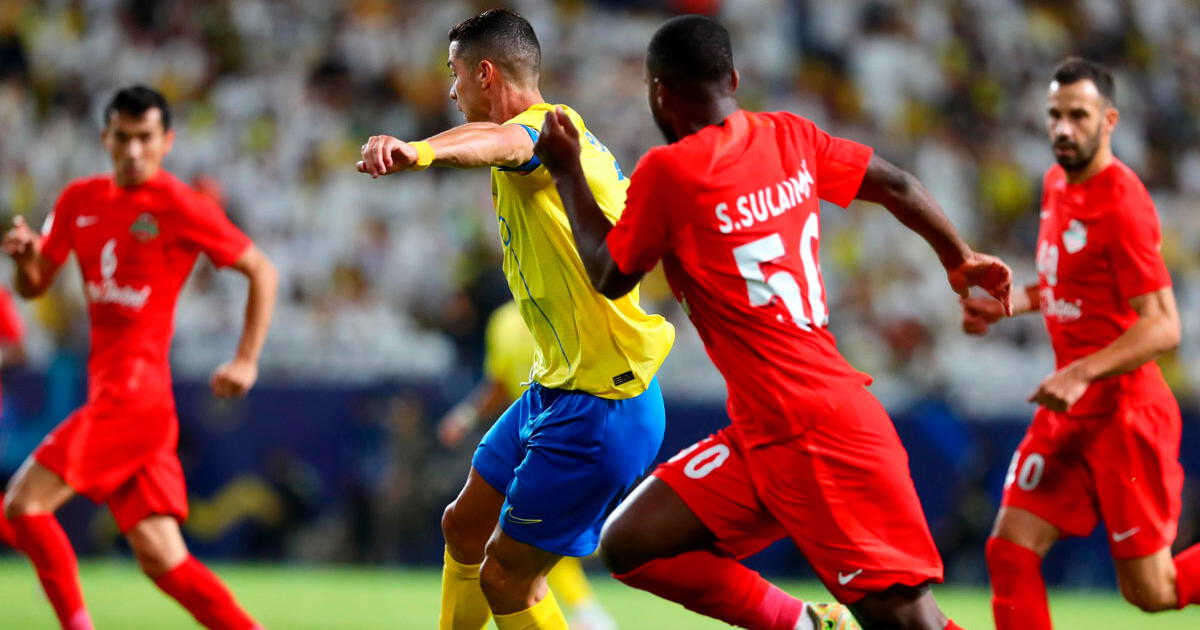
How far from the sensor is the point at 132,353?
637 cm

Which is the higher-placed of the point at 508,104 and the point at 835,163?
the point at 508,104

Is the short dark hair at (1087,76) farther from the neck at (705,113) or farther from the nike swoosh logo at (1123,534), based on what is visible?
the neck at (705,113)

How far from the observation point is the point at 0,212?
13.9 metres

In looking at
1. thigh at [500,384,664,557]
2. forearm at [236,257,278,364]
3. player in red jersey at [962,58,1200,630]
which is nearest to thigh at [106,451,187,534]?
forearm at [236,257,278,364]

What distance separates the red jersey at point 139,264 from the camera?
6.38 metres

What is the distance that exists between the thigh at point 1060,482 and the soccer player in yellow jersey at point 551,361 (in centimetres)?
188

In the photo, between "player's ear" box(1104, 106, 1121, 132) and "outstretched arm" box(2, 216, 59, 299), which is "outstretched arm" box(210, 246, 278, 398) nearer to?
"outstretched arm" box(2, 216, 59, 299)

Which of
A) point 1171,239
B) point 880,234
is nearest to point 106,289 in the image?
point 880,234

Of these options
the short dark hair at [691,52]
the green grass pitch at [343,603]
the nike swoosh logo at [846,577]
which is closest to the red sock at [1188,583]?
the nike swoosh logo at [846,577]

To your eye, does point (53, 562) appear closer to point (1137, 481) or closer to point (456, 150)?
point (456, 150)

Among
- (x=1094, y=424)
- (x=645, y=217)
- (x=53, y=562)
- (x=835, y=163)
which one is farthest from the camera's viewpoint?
(x=53, y=562)

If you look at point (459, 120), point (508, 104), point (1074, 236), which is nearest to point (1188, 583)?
point (1074, 236)

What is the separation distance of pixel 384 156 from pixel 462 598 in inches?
79.0

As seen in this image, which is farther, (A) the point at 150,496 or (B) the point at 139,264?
(B) the point at 139,264
